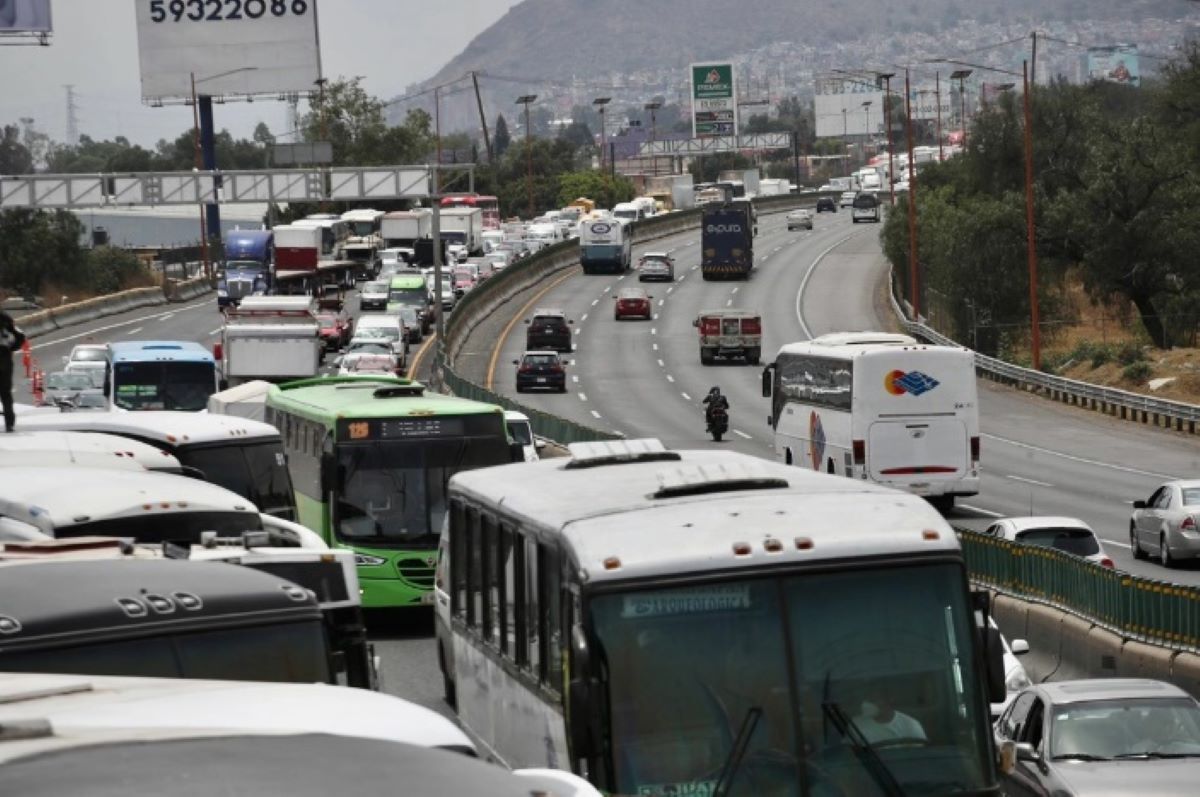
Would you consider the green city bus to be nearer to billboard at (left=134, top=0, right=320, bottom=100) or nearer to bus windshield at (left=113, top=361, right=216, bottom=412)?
bus windshield at (left=113, top=361, right=216, bottom=412)

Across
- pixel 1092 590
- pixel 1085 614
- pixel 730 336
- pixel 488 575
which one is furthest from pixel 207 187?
pixel 488 575

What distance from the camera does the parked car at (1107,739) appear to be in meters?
13.3

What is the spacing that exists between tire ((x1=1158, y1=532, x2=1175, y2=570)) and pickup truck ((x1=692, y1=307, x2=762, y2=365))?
46993 millimetres

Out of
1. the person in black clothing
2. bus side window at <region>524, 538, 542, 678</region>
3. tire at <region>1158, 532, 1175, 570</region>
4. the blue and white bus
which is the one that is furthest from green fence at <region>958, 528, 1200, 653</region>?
the blue and white bus

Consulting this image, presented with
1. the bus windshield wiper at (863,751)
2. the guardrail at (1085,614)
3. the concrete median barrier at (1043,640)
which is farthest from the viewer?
the concrete median barrier at (1043,640)

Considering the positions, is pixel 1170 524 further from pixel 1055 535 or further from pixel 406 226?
pixel 406 226

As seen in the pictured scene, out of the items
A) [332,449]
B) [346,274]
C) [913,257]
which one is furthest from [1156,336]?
[332,449]

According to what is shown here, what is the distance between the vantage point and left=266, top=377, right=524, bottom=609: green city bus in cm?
2327

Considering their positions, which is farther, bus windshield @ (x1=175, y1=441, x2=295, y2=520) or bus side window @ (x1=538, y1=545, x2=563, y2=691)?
bus windshield @ (x1=175, y1=441, x2=295, y2=520)

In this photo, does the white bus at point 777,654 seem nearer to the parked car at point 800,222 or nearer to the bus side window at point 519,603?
the bus side window at point 519,603

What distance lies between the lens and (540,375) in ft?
233

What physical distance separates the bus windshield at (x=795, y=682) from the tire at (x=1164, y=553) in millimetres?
22703

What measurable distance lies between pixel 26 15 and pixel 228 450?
80.5 meters

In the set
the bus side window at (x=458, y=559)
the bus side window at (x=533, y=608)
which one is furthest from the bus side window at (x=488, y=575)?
the bus side window at (x=533, y=608)
